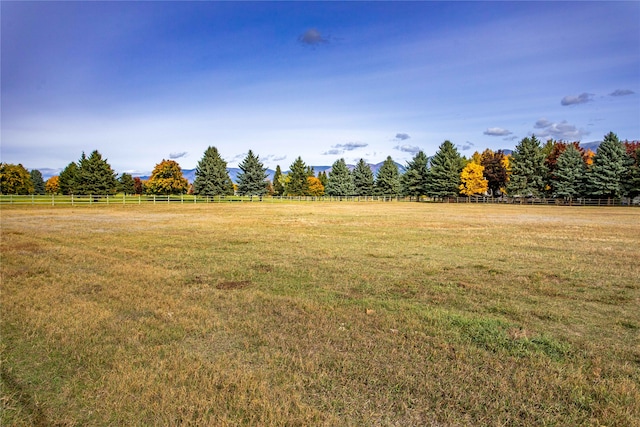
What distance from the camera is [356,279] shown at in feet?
27.1

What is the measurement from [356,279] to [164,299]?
3.99 m

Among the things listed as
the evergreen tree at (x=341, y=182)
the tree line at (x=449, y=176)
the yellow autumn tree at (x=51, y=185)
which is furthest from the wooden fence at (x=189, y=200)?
the yellow autumn tree at (x=51, y=185)

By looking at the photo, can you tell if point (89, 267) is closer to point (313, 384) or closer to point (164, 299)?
point (164, 299)

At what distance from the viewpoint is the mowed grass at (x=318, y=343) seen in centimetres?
340

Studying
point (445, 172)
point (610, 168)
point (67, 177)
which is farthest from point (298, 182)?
point (610, 168)

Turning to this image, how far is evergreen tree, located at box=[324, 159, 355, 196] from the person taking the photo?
89000 millimetres

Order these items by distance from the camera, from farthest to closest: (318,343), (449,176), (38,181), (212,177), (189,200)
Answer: (38,181) → (449,176) → (212,177) → (189,200) → (318,343)

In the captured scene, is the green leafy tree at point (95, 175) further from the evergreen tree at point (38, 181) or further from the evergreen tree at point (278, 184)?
the evergreen tree at point (38, 181)

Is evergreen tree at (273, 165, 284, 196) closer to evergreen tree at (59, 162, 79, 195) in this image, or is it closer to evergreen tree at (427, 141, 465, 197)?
evergreen tree at (427, 141, 465, 197)

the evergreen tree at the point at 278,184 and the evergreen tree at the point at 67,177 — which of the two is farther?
the evergreen tree at the point at 278,184

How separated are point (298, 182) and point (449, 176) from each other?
33.7m

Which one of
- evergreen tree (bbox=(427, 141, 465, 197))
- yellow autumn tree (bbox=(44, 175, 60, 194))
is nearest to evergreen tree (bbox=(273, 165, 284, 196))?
evergreen tree (bbox=(427, 141, 465, 197))

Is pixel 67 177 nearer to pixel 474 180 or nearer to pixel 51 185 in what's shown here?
pixel 51 185

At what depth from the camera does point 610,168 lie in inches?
2170
